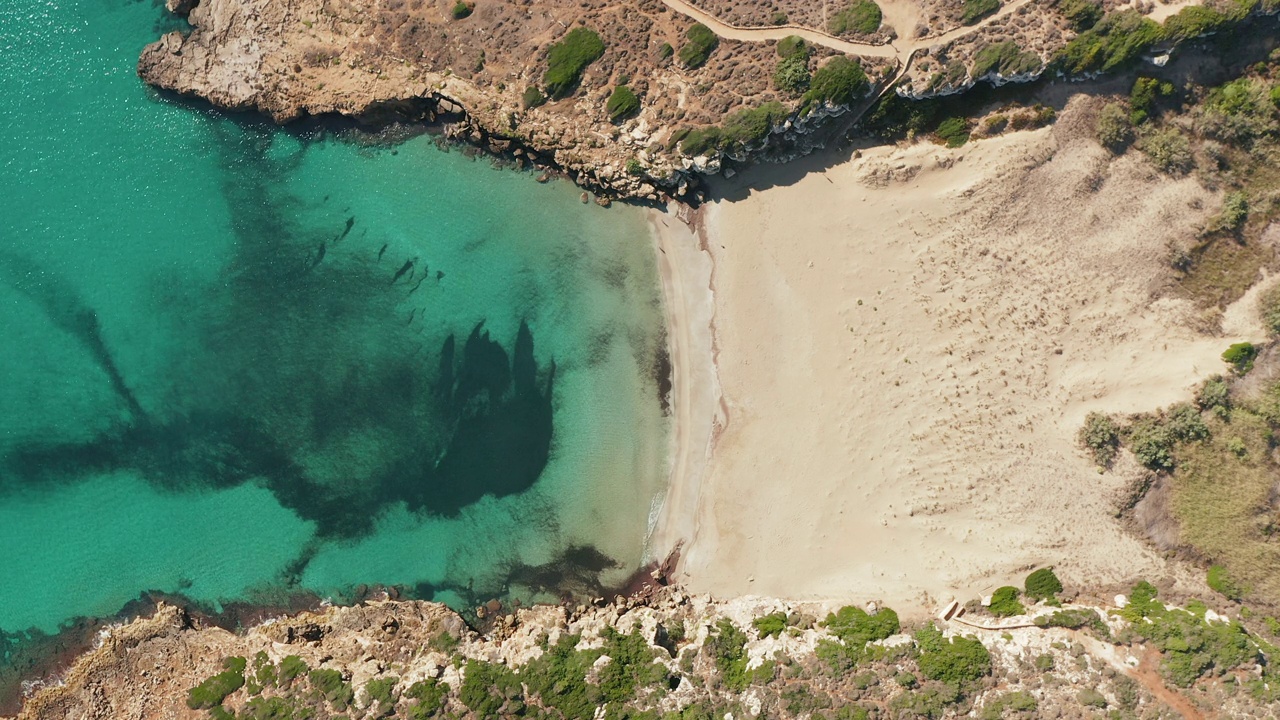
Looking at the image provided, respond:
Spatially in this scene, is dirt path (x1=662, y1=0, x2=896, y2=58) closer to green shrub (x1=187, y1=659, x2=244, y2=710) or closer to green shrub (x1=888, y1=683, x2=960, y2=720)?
green shrub (x1=888, y1=683, x2=960, y2=720)

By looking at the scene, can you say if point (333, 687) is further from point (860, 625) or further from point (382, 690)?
point (860, 625)

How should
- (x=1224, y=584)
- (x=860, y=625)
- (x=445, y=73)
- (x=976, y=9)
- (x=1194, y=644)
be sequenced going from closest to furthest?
(x=1194, y=644)
(x=976, y=9)
(x=1224, y=584)
(x=860, y=625)
(x=445, y=73)

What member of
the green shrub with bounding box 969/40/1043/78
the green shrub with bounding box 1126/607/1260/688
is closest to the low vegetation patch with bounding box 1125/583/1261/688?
the green shrub with bounding box 1126/607/1260/688

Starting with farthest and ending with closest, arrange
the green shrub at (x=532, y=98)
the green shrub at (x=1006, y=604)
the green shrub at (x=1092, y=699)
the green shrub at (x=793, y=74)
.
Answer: the green shrub at (x=532, y=98) → the green shrub at (x=1006, y=604) → the green shrub at (x=793, y=74) → the green shrub at (x=1092, y=699)

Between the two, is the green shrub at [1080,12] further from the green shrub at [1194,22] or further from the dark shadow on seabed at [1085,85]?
the green shrub at [1194,22]

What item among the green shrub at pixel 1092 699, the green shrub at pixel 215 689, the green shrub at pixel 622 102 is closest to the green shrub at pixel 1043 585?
the green shrub at pixel 1092 699

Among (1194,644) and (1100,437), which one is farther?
(1100,437)

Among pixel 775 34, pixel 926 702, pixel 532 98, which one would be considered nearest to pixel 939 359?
pixel 926 702

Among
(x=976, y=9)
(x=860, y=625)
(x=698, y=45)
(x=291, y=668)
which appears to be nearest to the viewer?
(x=976, y=9)
